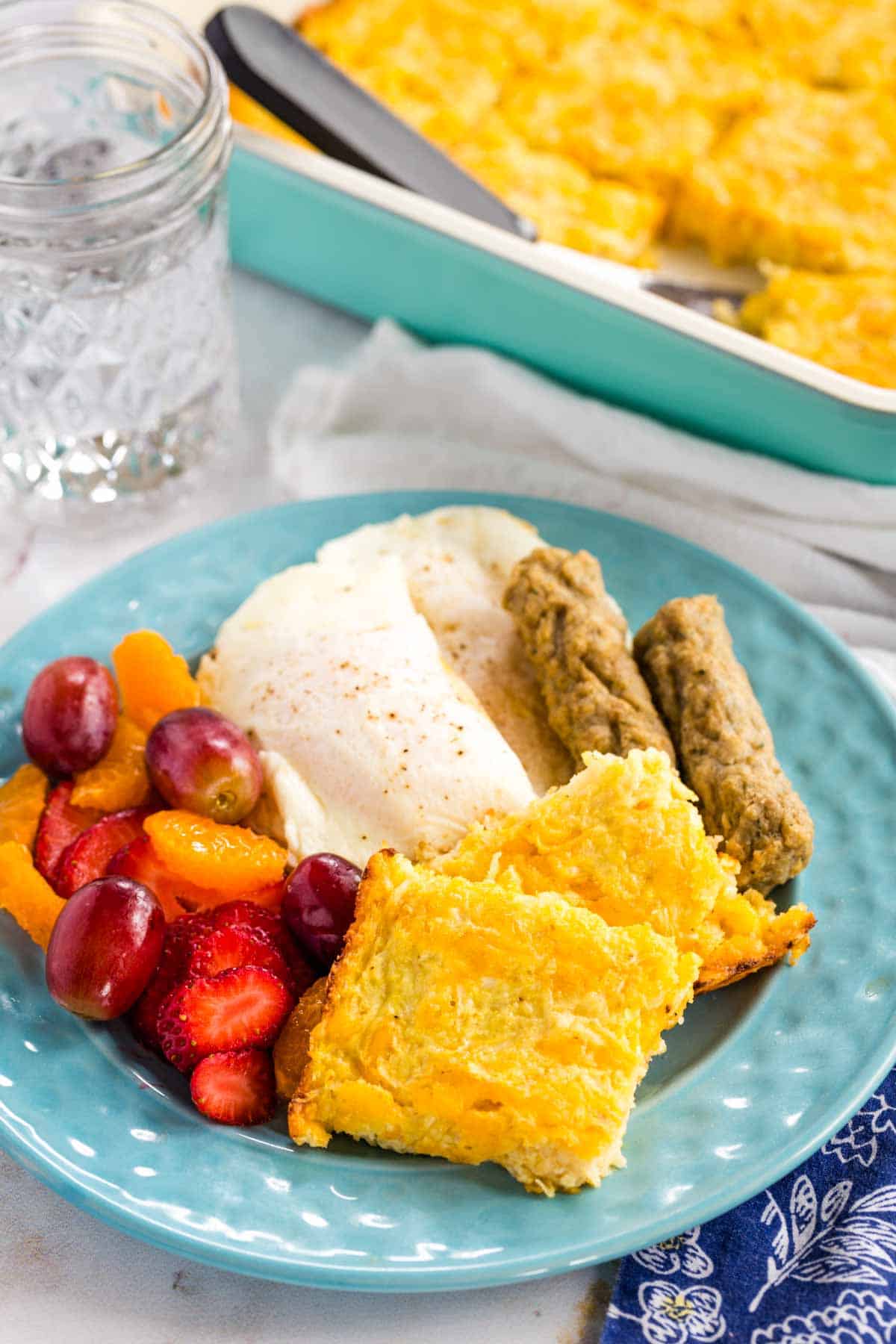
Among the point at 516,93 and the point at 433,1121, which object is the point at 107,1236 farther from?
the point at 516,93

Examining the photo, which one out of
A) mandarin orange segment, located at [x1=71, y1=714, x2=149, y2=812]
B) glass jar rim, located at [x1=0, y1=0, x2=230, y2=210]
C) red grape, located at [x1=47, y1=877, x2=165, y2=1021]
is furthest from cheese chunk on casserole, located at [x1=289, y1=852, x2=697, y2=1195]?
glass jar rim, located at [x1=0, y1=0, x2=230, y2=210]

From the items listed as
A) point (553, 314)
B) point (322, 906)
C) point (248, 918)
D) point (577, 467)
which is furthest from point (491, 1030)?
point (553, 314)

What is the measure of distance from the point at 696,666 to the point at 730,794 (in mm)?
274

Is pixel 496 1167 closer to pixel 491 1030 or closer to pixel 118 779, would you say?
pixel 491 1030

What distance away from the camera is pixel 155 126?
332 cm

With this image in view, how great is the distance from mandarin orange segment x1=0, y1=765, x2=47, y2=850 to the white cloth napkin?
1.11 m

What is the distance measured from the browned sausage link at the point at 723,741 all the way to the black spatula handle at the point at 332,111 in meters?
1.25

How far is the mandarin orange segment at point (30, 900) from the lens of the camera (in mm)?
2334

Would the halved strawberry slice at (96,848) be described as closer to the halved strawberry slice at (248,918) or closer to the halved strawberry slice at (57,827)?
the halved strawberry slice at (57,827)

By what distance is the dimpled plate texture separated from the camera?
A: 194 centimetres

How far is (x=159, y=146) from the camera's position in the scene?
131 inches

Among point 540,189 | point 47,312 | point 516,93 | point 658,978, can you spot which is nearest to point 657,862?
point 658,978

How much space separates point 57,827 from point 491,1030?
2.86 feet

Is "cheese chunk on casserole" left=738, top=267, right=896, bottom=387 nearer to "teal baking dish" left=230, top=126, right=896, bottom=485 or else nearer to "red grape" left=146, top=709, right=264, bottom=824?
"teal baking dish" left=230, top=126, right=896, bottom=485
